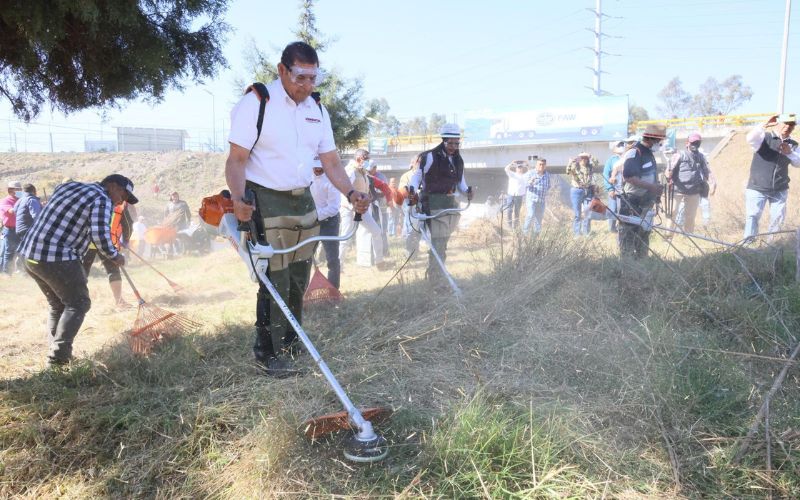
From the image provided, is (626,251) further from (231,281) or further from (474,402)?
(231,281)

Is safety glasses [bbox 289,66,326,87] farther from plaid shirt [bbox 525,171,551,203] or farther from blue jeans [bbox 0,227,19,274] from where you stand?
blue jeans [bbox 0,227,19,274]

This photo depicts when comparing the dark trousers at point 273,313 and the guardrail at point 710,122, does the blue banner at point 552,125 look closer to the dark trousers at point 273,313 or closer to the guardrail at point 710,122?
the guardrail at point 710,122

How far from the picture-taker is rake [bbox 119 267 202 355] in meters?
4.00

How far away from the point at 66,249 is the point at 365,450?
9.33 ft

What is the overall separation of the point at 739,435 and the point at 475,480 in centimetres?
120

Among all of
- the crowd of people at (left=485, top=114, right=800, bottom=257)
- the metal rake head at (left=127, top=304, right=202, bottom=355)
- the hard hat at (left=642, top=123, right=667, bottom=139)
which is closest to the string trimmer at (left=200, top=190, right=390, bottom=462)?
the metal rake head at (left=127, top=304, right=202, bottom=355)

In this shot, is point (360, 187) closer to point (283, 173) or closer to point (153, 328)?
point (153, 328)

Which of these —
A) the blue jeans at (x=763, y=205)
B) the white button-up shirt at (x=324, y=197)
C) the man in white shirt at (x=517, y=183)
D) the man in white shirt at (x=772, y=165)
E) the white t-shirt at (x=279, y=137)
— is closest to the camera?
the white t-shirt at (x=279, y=137)

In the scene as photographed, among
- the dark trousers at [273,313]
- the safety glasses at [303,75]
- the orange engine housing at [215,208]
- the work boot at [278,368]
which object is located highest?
the safety glasses at [303,75]

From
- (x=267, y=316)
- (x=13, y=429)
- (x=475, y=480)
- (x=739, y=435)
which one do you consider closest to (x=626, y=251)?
(x=739, y=435)

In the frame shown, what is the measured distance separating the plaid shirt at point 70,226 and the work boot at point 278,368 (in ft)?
5.20

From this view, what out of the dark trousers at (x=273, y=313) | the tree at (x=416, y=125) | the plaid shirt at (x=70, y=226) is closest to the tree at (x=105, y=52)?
the plaid shirt at (x=70, y=226)

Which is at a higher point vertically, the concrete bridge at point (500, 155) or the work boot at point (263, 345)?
the concrete bridge at point (500, 155)

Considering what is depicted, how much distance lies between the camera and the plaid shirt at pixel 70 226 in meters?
3.93
